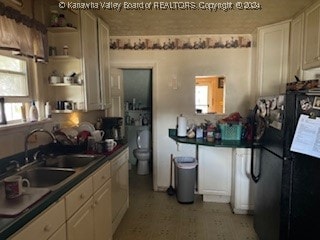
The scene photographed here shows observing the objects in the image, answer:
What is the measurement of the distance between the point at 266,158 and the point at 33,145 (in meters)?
2.08

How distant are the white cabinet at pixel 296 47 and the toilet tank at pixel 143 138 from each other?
9.54 feet

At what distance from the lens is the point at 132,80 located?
502 centimetres

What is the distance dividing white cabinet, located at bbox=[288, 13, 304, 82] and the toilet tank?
291 centimetres

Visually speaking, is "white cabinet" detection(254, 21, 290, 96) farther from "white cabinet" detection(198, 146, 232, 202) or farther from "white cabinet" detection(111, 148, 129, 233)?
"white cabinet" detection(111, 148, 129, 233)

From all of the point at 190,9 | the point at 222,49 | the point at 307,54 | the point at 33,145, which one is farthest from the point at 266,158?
the point at 33,145

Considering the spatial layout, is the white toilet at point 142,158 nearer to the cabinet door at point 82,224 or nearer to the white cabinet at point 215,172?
the white cabinet at point 215,172

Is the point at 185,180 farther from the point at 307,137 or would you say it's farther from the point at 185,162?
the point at 307,137

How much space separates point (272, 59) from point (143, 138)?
2912 mm

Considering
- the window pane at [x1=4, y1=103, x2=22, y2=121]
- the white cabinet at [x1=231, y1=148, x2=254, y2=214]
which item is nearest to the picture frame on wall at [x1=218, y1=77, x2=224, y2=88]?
the white cabinet at [x1=231, y1=148, x2=254, y2=214]

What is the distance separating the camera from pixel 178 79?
11.9ft

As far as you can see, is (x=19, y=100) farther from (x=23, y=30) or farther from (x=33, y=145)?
(x=23, y=30)

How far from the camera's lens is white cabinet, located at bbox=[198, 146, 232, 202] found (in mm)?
3396

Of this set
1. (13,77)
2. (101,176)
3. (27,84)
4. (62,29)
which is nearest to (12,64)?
(13,77)

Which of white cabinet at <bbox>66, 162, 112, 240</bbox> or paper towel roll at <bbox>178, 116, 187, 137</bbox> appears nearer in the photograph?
white cabinet at <bbox>66, 162, 112, 240</bbox>
